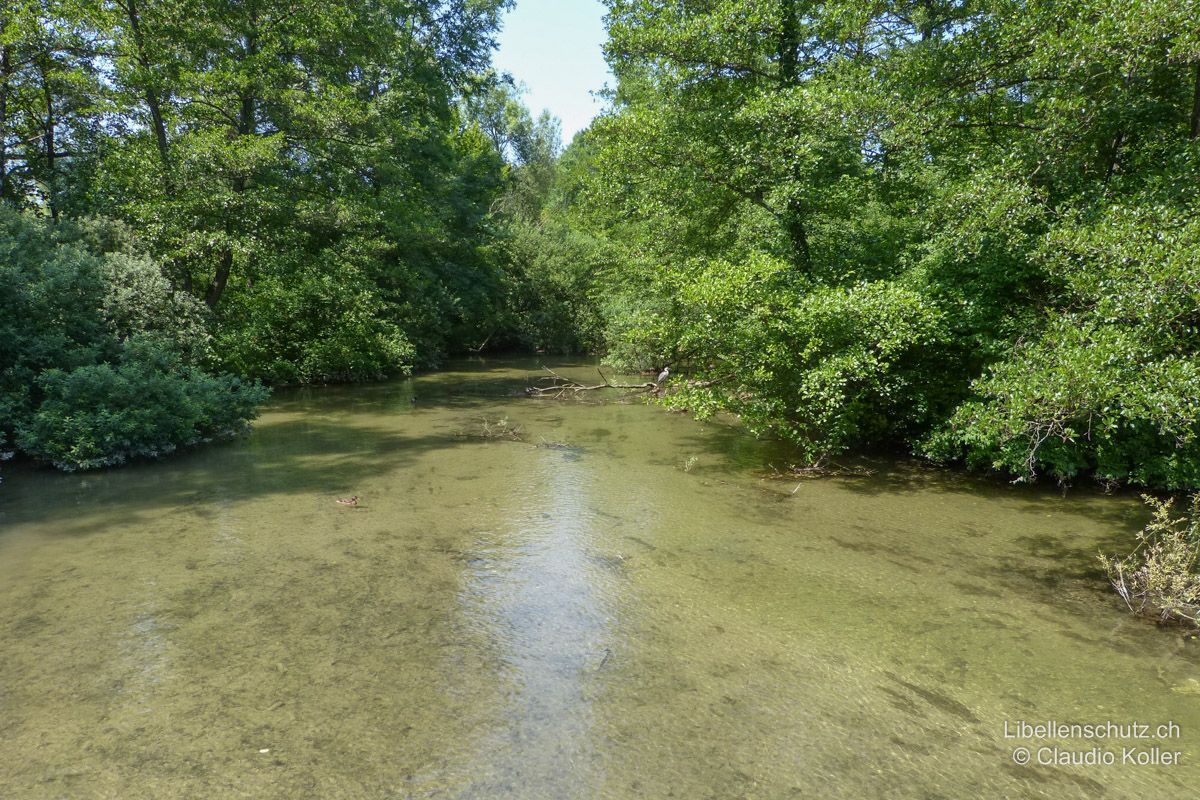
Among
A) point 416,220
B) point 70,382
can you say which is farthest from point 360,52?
point 70,382

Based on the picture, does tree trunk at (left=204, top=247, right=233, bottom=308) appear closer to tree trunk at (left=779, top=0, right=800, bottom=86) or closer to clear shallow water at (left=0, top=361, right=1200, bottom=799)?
clear shallow water at (left=0, top=361, right=1200, bottom=799)

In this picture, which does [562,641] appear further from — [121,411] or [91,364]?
[91,364]

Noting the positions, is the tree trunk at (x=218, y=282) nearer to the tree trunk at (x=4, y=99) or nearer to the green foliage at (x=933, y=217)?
the tree trunk at (x=4, y=99)

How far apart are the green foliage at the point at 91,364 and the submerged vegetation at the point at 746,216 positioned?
0.05 m

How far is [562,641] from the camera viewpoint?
503 cm

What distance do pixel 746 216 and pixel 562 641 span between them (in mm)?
9611

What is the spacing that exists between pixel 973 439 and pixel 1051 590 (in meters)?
2.96

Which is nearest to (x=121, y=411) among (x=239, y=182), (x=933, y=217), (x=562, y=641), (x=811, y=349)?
(x=562, y=641)

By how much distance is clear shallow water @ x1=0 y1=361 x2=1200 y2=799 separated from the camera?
3.59 meters

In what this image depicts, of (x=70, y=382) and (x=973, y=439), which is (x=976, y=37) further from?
(x=70, y=382)

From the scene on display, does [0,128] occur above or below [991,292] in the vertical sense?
above

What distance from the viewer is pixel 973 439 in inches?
336

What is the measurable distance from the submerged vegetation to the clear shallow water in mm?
1502

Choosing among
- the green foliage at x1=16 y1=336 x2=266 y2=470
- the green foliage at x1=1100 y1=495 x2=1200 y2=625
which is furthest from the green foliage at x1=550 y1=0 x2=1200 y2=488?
the green foliage at x1=16 y1=336 x2=266 y2=470
